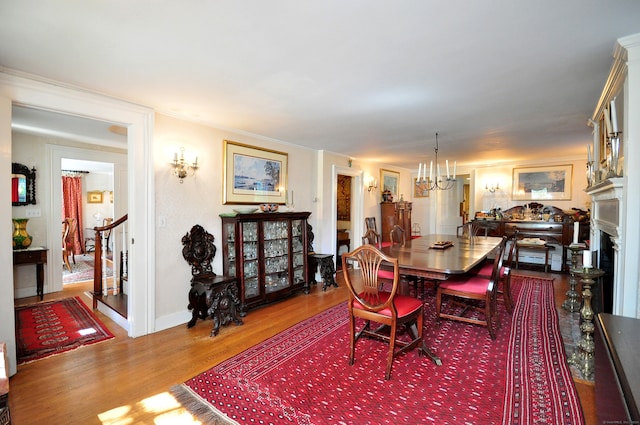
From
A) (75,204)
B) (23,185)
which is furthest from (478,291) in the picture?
(75,204)

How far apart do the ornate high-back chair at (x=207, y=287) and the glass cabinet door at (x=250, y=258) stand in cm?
35

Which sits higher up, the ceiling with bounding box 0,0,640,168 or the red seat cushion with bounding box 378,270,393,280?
the ceiling with bounding box 0,0,640,168

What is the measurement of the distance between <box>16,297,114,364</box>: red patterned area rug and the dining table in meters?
2.98

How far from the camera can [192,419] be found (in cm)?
185

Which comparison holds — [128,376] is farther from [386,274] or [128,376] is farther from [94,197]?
[94,197]

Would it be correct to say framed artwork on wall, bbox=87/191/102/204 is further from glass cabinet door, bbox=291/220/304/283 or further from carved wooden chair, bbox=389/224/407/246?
carved wooden chair, bbox=389/224/407/246

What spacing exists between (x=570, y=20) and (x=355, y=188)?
477cm

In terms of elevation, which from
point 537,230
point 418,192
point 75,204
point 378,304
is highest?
point 418,192

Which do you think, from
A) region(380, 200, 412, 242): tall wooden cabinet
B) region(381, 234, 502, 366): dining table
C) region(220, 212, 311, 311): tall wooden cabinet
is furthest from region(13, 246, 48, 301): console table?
region(380, 200, 412, 242): tall wooden cabinet

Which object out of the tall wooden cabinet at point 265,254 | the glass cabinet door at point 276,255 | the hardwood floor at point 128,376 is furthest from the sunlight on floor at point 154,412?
the glass cabinet door at point 276,255

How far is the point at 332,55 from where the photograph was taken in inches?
78.1

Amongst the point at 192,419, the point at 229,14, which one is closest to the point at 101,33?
the point at 229,14

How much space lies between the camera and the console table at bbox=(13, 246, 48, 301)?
399 cm

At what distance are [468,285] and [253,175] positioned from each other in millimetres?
2927
